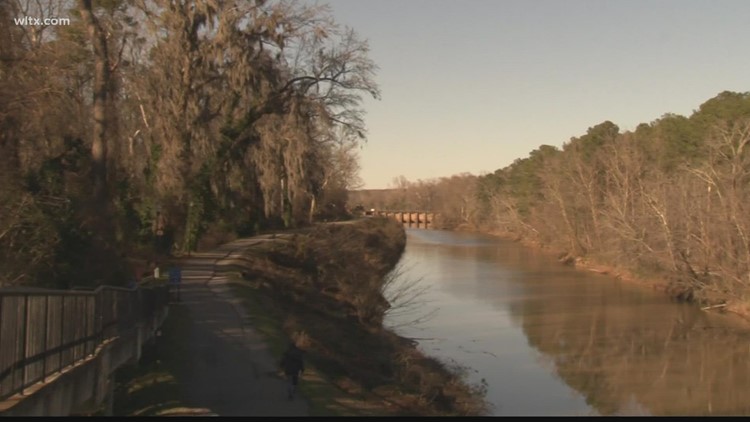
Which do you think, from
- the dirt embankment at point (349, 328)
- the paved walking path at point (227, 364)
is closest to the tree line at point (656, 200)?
the dirt embankment at point (349, 328)

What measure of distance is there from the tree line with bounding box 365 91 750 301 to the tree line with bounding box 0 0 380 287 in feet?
51.1

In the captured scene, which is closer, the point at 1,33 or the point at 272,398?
the point at 272,398

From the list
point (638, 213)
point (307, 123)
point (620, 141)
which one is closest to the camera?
point (307, 123)

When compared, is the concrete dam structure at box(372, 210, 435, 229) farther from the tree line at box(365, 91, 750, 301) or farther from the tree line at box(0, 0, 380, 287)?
the tree line at box(0, 0, 380, 287)

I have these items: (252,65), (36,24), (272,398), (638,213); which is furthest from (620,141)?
(272,398)

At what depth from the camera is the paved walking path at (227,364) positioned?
40.3ft

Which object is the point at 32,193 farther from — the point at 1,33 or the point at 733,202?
the point at 733,202

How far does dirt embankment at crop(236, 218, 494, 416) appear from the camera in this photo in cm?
1612

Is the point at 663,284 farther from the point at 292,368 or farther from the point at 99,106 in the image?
the point at 292,368

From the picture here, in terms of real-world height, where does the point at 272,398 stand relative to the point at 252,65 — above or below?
below

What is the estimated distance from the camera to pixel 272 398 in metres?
12.7

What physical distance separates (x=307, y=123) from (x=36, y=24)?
481 inches

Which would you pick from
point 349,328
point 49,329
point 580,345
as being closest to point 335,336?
point 349,328
